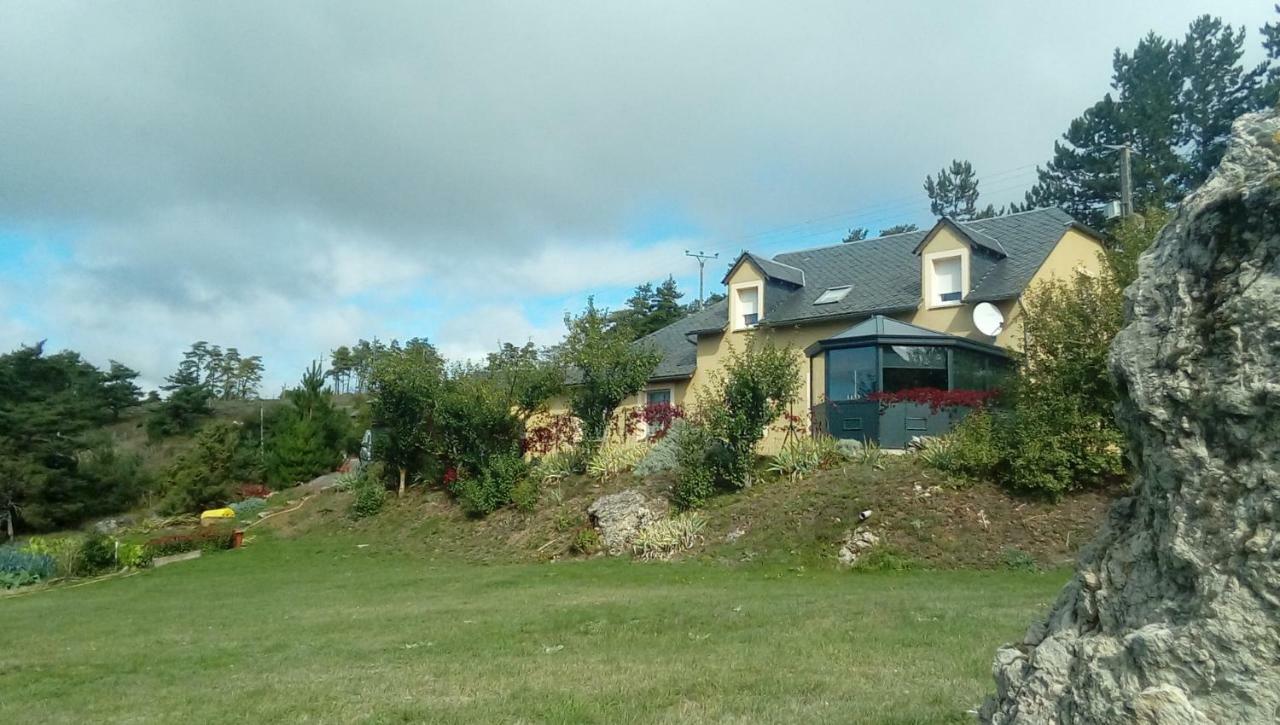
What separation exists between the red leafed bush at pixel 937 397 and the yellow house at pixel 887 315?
15 cm

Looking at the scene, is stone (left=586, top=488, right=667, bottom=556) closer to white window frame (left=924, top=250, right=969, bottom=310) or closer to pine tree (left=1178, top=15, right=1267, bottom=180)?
white window frame (left=924, top=250, right=969, bottom=310)

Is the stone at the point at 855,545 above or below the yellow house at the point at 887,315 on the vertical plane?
below

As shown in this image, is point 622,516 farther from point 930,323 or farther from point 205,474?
point 205,474

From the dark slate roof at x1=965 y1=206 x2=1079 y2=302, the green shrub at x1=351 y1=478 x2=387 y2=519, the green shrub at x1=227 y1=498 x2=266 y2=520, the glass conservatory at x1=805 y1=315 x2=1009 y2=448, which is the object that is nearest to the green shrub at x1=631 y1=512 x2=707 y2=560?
the glass conservatory at x1=805 y1=315 x2=1009 y2=448

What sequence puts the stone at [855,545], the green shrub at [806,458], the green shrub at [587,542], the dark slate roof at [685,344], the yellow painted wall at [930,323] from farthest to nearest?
the dark slate roof at [685,344]
the yellow painted wall at [930,323]
the green shrub at [806,458]
the green shrub at [587,542]
the stone at [855,545]

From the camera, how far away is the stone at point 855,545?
17781 mm

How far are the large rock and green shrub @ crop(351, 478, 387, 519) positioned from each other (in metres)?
28.3

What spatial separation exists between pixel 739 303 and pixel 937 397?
34.4ft

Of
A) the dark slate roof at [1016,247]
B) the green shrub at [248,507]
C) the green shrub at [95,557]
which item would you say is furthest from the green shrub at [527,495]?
the green shrub at [248,507]

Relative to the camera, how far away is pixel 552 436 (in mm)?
28766

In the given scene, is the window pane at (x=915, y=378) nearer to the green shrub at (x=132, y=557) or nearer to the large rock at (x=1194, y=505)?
the green shrub at (x=132, y=557)

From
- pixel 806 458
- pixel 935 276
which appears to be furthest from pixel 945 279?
pixel 806 458

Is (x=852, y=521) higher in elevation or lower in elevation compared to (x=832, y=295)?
lower

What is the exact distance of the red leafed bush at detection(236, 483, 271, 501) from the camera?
41094mm
